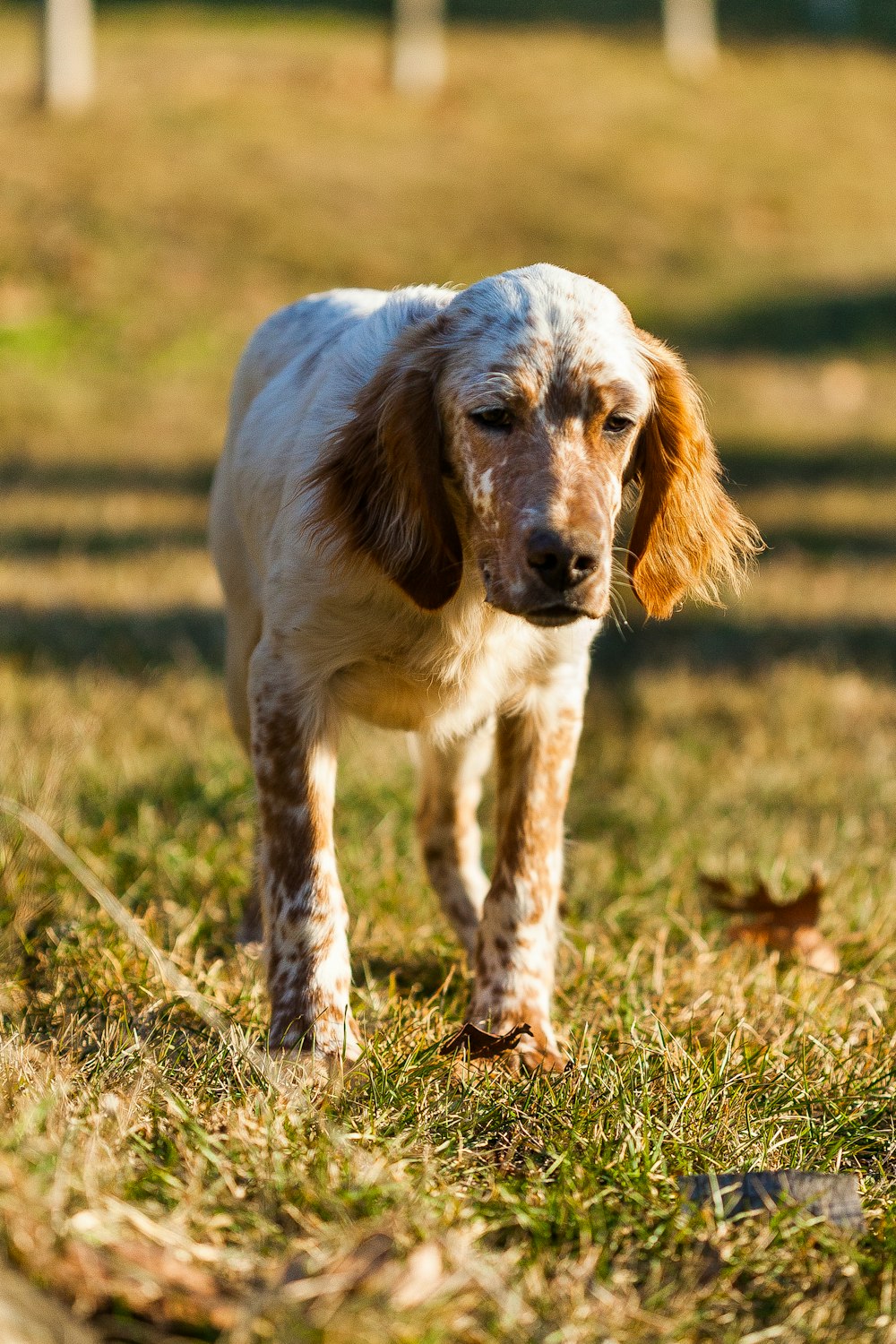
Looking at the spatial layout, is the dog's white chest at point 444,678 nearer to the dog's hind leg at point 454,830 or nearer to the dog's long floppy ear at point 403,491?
the dog's long floppy ear at point 403,491

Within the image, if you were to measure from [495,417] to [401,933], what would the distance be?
4.01ft

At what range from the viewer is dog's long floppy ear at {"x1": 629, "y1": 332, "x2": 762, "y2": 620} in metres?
2.85

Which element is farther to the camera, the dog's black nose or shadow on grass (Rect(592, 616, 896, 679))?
shadow on grass (Rect(592, 616, 896, 679))

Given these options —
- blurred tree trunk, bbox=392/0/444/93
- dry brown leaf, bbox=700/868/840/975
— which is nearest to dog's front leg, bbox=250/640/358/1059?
dry brown leaf, bbox=700/868/840/975

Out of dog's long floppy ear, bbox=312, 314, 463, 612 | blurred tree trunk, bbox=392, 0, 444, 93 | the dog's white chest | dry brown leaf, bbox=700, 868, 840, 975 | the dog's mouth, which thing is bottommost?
dry brown leaf, bbox=700, 868, 840, 975

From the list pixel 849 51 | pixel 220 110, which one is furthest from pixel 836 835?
pixel 849 51

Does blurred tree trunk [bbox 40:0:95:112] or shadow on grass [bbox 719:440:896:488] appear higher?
blurred tree trunk [bbox 40:0:95:112]

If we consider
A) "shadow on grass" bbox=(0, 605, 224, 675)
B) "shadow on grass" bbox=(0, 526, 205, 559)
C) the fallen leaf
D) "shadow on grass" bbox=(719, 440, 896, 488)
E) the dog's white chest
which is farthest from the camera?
"shadow on grass" bbox=(719, 440, 896, 488)

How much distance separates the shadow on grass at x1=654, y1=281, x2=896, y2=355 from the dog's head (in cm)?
1000

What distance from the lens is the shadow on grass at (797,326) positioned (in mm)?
12641

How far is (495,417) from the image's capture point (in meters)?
2.54

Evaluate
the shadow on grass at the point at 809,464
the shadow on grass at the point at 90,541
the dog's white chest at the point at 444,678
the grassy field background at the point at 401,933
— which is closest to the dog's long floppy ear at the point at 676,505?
the dog's white chest at the point at 444,678

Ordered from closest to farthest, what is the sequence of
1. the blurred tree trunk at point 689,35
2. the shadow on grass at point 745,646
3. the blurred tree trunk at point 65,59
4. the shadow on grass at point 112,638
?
the shadow on grass at point 112,638 → the shadow on grass at point 745,646 → the blurred tree trunk at point 65,59 → the blurred tree trunk at point 689,35

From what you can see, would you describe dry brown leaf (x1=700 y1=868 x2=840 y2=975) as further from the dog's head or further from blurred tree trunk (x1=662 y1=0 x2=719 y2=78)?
blurred tree trunk (x1=662 y1=0 x2=719 y2=78)
